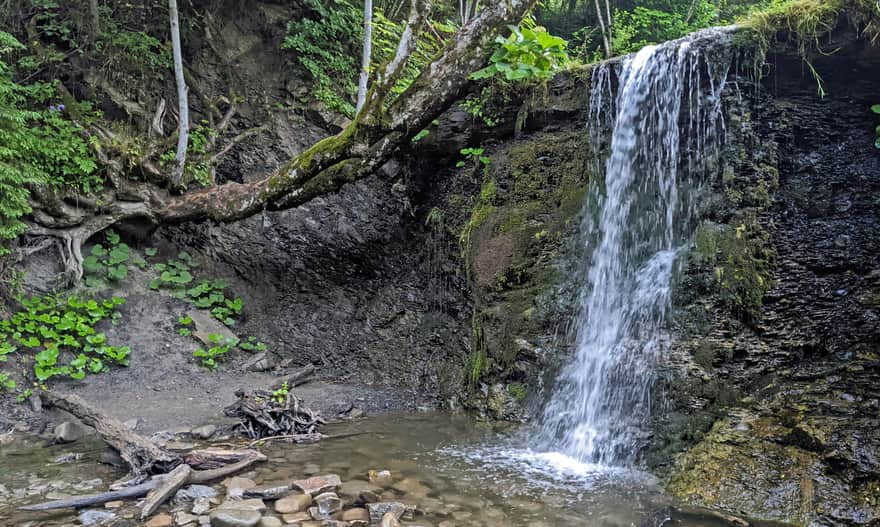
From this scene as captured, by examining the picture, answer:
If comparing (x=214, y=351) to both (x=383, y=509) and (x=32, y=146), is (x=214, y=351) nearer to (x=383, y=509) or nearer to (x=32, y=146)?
(x=32, y=146)

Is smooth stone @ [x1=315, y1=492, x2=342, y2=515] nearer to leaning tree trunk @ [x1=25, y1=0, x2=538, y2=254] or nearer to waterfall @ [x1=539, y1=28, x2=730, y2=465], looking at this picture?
waterfall @ [x1=539, y1=28, x2=730, y2=465]

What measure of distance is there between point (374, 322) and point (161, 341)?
2.82 metres

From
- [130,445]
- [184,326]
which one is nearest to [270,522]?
[130,445]

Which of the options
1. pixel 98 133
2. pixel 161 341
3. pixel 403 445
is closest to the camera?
pixel 403 445

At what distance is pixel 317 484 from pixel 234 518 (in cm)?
69

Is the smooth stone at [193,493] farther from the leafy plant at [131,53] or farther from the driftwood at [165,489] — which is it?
the leafy plant at [131,53]

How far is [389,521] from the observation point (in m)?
3.10

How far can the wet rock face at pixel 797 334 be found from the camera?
3.49 metres

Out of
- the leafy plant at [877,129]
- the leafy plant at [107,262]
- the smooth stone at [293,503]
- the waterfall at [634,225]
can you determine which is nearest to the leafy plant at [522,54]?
the waterfall at [634,225]

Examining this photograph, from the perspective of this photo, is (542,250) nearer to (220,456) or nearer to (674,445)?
(674,445)

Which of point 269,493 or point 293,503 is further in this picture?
point 269,493

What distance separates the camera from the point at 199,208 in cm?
742

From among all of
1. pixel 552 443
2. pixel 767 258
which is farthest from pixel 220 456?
pixel 767 258

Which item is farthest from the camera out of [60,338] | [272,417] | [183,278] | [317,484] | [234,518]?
[183,278]
